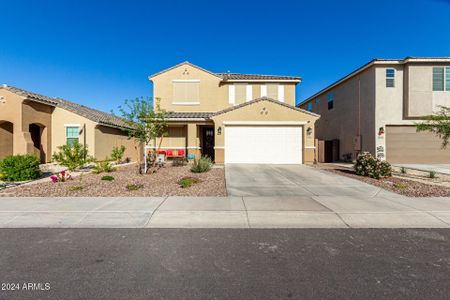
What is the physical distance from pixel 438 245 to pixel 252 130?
41.5 ft

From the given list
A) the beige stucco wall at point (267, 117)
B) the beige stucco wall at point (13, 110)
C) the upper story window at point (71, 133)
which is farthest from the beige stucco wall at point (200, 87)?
the beige stucco wall at point (13, 110)

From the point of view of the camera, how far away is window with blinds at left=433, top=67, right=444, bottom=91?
15805mm

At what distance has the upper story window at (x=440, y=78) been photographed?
1580 cm

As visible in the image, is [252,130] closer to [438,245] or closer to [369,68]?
[369,68]

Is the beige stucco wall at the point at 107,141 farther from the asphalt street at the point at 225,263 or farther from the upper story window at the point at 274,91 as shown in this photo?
the asphalt street at the point at 225,263

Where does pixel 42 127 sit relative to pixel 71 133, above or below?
above

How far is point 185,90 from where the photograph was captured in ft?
63.2

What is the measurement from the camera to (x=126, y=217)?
5113 mm

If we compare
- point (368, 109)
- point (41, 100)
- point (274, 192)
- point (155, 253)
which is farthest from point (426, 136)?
point (41, 100)

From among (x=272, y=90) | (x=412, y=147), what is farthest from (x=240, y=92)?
(x=412, y=147)

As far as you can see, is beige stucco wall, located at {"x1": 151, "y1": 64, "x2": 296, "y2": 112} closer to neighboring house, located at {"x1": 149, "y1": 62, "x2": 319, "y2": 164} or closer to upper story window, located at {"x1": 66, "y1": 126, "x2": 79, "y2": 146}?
neighboring house, located at {"x1": 149, "y1": 62, "x2": 319, "y2": 164}

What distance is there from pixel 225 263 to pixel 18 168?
431 inches

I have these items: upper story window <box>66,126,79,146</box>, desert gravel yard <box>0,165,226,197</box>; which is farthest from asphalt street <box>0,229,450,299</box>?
upper story window <box>66,126,79,146</box>

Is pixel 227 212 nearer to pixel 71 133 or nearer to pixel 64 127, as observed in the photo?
pixel 71 133
